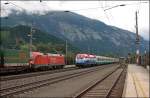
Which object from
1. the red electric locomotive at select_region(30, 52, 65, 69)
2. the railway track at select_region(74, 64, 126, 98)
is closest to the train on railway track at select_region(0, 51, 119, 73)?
the red electric locomotive at select_region(30, 52, 65, 69)

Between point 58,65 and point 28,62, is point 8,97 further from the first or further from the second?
point 58,65

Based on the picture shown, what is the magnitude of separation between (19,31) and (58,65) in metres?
112

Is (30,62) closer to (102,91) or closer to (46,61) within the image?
(46,61)

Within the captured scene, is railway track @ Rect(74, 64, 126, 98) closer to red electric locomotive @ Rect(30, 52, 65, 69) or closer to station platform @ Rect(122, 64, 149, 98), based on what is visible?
station platform @ Rect(122, 64, 149, 98)

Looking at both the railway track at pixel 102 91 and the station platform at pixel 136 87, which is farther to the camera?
the station platform at pixel 136 87

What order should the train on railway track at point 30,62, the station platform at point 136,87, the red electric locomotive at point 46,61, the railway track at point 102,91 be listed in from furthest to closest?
the red electric locomotive at point 46,61
the train on railway track at point 30,62
the station platform at point 136,87
the railway track at point 102,91

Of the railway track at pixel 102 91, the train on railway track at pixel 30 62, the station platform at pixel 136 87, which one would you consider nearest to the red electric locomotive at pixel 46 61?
the train on railway track at pixel 30 62

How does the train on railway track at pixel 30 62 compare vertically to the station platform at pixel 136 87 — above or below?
above

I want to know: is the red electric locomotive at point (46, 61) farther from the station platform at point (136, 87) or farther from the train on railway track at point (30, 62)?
the station platform at point (136, 87)

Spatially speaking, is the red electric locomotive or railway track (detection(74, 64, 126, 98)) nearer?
railway track (detection(74, 64, 126, 98))

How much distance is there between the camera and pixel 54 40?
634 ft

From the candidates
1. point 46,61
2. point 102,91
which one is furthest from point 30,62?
point 102,91

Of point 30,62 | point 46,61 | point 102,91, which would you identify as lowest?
point 102,91

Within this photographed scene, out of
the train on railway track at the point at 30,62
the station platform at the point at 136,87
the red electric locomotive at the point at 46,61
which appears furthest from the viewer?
the red electric locomotive at the point at 46,61
